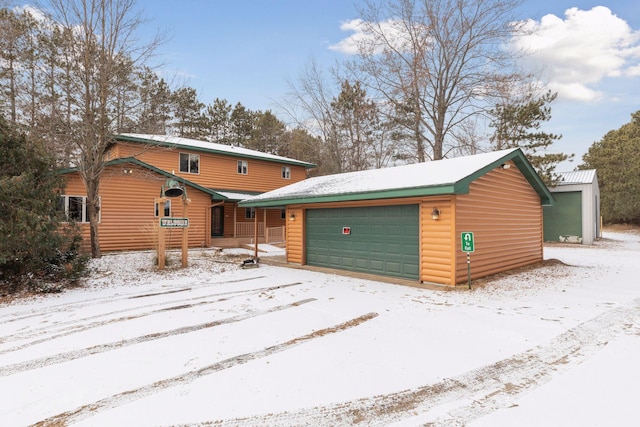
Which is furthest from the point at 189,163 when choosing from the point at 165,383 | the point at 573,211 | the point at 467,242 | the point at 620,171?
the point at 620,171

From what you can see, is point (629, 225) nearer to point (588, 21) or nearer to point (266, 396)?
point (588, 21)

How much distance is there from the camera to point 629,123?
36.2 m

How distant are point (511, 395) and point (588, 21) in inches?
698

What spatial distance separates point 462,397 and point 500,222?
7.42m

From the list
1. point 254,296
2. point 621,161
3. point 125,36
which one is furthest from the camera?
point 621,161

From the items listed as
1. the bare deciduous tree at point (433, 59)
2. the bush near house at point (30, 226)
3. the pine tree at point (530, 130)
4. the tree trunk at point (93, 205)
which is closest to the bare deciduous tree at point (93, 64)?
the tree trunk at point (93, 205)

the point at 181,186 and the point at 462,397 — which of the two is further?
the point at 181,186

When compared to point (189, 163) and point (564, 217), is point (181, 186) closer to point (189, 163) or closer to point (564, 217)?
point (189, 163)

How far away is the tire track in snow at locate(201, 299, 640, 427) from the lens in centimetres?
271

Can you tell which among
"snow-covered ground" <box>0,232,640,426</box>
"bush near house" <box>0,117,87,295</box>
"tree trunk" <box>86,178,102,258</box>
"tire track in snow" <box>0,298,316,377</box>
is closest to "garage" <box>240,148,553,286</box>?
"snow-covered ground" <box>0,232,640,426</box>

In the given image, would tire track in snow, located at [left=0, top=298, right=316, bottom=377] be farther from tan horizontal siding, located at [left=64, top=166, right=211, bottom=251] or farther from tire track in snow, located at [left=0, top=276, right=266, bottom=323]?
tan horizontal siding, located at [left=64, top=166, right=211, bottom=251]

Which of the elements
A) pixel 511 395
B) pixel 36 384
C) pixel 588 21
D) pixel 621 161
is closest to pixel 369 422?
pixel 511 395

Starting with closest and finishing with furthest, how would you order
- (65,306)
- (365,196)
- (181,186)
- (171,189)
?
(65,306) < (365,196) < (171,189) < (181,186)

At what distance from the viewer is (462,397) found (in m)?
3.04
